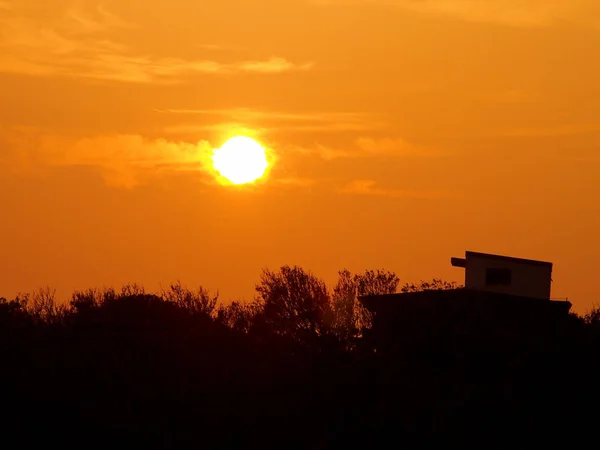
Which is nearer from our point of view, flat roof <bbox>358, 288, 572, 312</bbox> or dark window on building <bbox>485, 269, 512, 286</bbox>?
flat roof <bbox>358, 288, 572, 312</bbox>

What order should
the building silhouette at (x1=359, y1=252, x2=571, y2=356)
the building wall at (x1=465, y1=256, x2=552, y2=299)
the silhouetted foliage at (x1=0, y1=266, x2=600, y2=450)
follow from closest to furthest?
the silhouetted foliage at (x1=0, y1=266, x2=600, y2=450) → the building silhouette at (x1=359, y1=252, x2=571, y2=356) → the building wall at (x1=465, y1=256, x2=552, y2=299)

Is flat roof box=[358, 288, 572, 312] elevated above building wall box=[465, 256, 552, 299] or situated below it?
below

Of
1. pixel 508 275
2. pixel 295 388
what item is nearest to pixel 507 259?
pixel 508 275

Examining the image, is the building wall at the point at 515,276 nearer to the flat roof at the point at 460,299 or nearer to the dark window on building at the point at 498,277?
the dark window on building at the point at 498,277

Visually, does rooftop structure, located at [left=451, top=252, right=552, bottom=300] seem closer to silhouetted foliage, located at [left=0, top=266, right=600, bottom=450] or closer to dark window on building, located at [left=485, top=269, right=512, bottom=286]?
dark window on building, located at [left=485, top=269, right=512, bottom=286]

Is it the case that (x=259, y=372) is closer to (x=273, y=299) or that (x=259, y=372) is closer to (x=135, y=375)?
(x=135, y=375)

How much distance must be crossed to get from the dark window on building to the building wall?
108 millimetres

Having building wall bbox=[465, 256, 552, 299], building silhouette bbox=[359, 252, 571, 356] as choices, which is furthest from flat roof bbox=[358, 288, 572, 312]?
building wall bbox=[465, 256, 552, 299]

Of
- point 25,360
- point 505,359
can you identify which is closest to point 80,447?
point 25,360

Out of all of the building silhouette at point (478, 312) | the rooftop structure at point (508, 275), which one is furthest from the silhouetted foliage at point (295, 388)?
the rooftop structure at point (508, 275)

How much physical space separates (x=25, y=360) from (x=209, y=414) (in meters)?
7.36

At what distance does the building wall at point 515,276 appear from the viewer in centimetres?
5122

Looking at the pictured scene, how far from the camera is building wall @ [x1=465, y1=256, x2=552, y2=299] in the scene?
168 feet

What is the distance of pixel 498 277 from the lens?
51.3 metres
